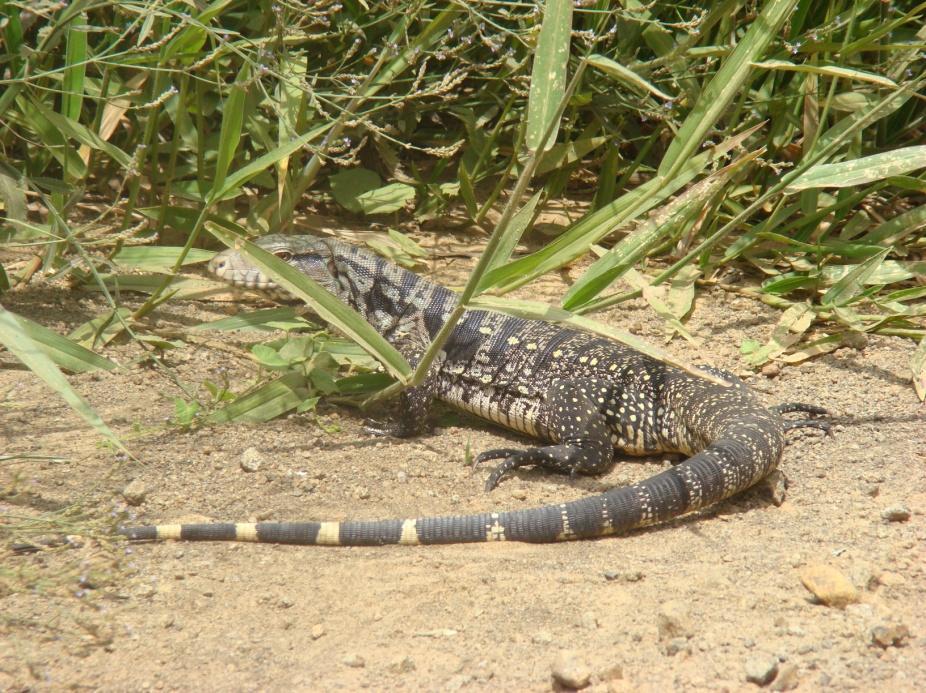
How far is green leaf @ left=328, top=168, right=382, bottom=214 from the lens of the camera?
7570 millimetres

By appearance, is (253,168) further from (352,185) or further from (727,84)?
(352,185)

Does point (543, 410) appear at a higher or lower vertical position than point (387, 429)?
higher

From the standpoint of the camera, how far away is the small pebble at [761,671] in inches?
125

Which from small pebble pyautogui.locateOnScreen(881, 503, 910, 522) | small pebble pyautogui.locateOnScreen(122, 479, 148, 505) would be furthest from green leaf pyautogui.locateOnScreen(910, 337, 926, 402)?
small pebble pyautogui.locateOnScreen(122, 479, 148, 505)

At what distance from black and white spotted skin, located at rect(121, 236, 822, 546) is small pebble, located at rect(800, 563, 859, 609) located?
0.95 m

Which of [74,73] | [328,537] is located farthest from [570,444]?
[74,73]

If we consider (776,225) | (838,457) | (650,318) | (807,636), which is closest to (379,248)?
(650,318)

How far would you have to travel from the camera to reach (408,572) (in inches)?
160

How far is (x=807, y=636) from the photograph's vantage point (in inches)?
136

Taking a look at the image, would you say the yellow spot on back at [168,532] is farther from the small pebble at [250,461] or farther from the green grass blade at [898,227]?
the green grass blade at [898,227]

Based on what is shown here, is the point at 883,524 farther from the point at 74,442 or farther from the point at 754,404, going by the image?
the point at 74,442

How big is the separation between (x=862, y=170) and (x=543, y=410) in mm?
2342

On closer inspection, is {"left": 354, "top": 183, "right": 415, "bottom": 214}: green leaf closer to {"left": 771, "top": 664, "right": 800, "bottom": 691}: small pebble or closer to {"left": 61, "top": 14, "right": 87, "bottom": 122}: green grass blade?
{"left": 61, "top": 14, "right": 87, "bottom": 122}: green grass blade

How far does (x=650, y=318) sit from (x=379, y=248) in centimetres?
215
